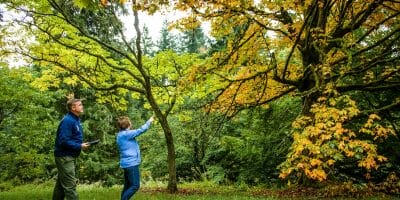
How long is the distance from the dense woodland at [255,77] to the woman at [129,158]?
11.7 feet

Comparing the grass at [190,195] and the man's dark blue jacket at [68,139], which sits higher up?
the man's dark blue jacket at [68,139]

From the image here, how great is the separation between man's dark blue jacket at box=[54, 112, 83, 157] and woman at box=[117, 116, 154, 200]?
1340mm

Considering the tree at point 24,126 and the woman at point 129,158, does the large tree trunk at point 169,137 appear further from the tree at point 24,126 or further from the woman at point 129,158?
the tree at point 24,126

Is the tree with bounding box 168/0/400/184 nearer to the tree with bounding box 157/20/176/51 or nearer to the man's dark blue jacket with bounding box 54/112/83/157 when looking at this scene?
the man's dark blue jacket with bounding box 54/112/83/157

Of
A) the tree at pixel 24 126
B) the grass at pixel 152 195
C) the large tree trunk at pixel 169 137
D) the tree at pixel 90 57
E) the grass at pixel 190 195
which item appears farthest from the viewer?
the tree at pixel 24 126

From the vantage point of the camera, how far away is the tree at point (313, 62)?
39.1 feet

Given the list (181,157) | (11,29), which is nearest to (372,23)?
(11,29)

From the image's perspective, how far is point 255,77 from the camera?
567 inches

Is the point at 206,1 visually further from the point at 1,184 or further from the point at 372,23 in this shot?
the point at 1,184

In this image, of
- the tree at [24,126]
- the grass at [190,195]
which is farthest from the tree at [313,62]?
the tree at [24,126]

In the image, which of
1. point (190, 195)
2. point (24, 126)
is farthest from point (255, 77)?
point (24, 126)

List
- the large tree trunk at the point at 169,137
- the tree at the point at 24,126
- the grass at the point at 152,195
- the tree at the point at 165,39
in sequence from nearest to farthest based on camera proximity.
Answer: the grass at the point at 152,195, the large tree trunk at the point at 169,137, the tree at the point at 24,126, the tree at the point at 165,39

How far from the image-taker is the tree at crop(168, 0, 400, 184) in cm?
1193

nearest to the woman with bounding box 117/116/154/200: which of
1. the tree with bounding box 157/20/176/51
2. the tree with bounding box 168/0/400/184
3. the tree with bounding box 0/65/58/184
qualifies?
the tree with bounding box 168/0/400/184
